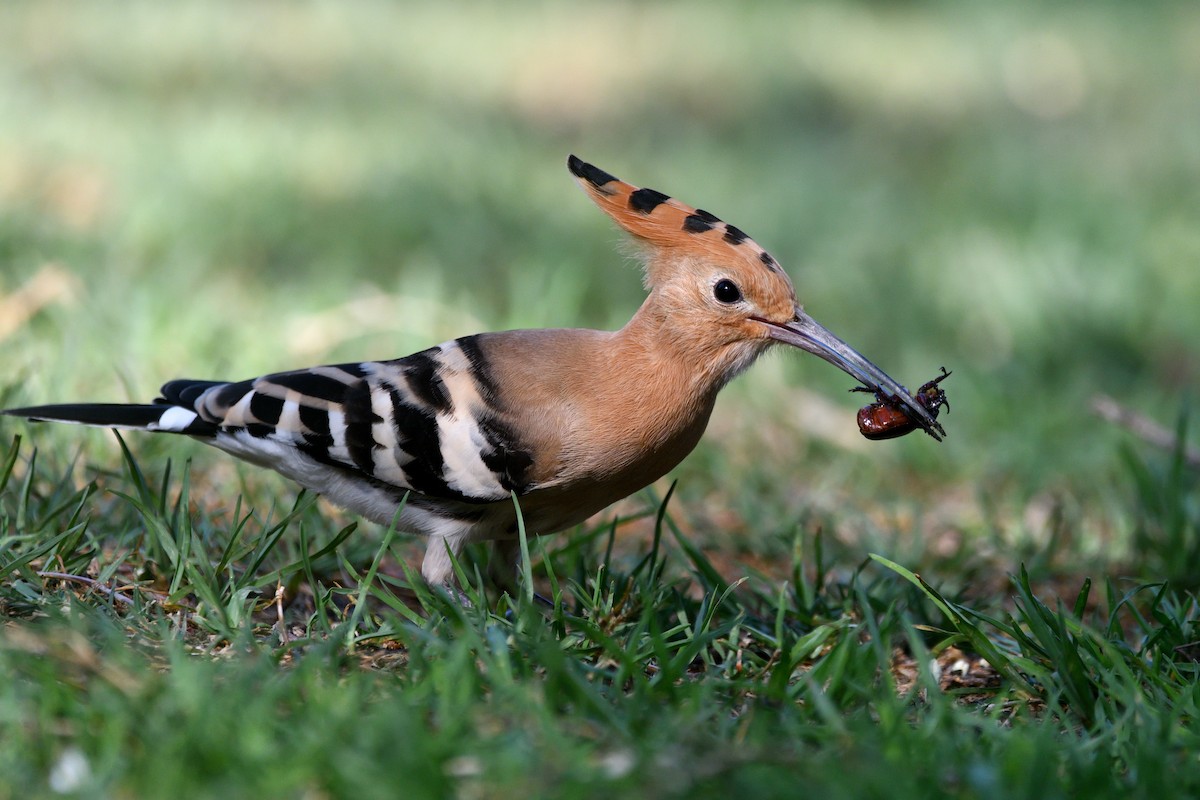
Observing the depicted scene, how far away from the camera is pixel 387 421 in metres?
2.83

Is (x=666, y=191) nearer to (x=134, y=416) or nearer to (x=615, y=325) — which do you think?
(x=615, y=325)

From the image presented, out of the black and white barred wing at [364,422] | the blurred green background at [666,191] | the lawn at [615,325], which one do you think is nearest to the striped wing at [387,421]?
the black and white barred wing at [364,422]

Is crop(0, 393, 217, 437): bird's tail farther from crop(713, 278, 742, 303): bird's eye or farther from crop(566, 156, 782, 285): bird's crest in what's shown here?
crop(713, 278, 742, 303): bird's eye

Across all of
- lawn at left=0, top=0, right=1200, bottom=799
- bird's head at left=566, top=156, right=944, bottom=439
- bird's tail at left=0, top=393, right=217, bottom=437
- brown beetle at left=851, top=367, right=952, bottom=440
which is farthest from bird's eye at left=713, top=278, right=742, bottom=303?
bird's tail at left=0, top=393, right=217, bottom=437

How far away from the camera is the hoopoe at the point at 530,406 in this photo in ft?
9.01

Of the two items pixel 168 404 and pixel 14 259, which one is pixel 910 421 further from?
pixel 14 259

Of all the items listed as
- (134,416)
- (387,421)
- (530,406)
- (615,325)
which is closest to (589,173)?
(530,406)

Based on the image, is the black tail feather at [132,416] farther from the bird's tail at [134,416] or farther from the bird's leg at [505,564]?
the bird's leg at [505,564]

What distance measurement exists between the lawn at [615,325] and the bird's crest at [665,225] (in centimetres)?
55

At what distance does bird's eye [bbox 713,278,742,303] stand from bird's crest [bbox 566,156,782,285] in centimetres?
→ 5

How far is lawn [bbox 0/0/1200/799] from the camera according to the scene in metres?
1.90

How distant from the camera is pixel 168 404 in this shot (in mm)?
3023

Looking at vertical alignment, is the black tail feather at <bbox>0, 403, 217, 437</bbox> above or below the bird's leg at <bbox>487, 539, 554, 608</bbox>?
above

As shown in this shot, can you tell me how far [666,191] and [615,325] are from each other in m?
1.66
